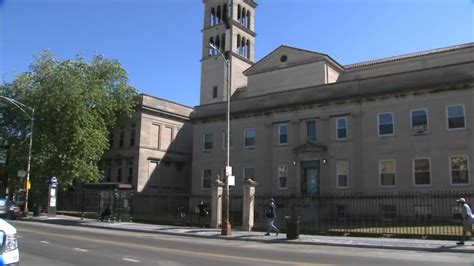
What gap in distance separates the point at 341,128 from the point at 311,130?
258 cm

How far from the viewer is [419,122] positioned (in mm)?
33531

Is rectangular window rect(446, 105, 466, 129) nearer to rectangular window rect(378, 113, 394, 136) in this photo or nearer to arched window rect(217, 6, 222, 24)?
rectangular window rect(378, 113, 394, 136)

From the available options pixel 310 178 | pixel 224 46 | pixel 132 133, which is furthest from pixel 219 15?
pixel 310 178

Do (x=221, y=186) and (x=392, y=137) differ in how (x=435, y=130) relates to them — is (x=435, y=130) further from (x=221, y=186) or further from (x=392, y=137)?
(x=221, y=186)

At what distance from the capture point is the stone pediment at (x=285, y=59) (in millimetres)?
43237

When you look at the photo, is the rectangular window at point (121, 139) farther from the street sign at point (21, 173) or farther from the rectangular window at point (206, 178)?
the rectangular window at point (206, 178)

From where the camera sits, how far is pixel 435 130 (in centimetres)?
3269

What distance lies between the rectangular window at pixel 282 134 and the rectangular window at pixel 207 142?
753cm

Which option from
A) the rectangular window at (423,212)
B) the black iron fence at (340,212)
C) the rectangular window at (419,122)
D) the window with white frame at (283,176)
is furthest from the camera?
the window with white frame at (283,176)

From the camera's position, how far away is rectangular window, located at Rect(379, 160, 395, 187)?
3425 cm

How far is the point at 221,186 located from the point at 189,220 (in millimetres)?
4020

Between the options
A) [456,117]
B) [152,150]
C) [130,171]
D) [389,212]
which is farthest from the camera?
[152,150]

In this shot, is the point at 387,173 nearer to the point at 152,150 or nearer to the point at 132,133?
the point at 152,150

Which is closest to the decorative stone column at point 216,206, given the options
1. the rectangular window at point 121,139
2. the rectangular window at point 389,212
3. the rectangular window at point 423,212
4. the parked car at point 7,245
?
the rectangular window at point 389,212
